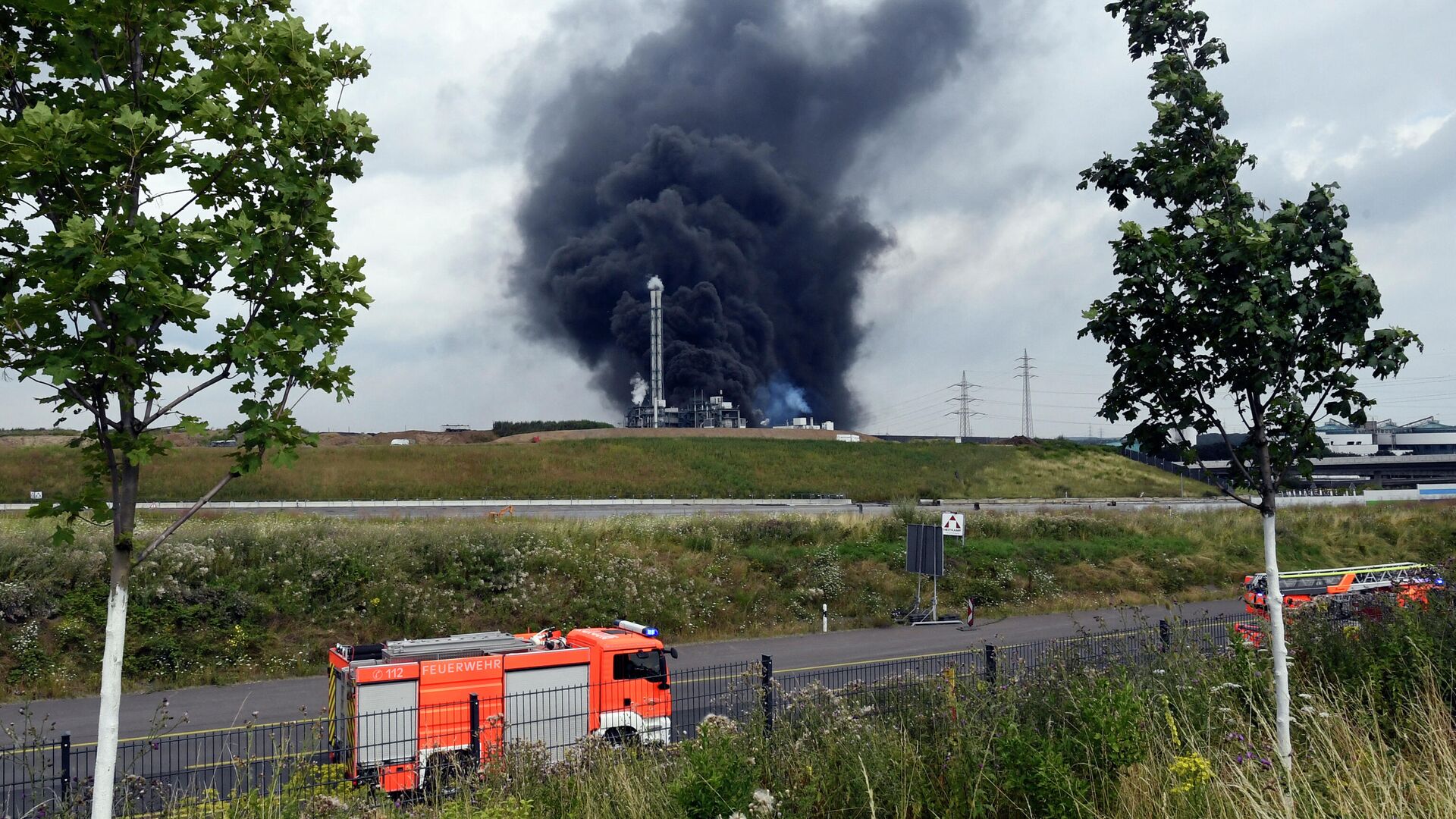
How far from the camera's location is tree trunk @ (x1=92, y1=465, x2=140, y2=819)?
5.49 m

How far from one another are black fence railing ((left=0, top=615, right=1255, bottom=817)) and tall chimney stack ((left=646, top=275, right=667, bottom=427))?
8855 centimetres

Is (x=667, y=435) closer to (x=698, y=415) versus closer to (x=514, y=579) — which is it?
(x=698, y=415)

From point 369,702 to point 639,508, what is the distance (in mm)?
38468

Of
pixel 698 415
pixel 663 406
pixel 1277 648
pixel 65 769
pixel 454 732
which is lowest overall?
pixel 454 732

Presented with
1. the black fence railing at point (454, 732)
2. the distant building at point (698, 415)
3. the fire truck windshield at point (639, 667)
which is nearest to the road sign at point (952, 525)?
the black fence railing at point (454, 732)

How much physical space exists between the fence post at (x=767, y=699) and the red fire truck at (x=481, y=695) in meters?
1.67

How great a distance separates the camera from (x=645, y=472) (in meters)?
65.4

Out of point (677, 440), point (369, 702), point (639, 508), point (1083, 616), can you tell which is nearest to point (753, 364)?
point (677, 440)

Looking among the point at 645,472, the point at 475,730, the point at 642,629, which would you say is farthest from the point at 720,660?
the point at 645,472

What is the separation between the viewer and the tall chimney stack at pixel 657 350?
104m

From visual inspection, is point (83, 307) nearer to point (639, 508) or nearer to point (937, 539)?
point (937, 539)

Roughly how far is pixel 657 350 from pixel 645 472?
4155 cm

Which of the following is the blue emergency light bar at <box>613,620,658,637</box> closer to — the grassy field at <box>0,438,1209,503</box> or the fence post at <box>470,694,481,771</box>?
the fence post at <box>470,694,481,771</box>

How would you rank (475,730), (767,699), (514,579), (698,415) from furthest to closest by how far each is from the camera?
1. (698,415)
2. (514,579)
3. (475,730)
4. (767,699)
